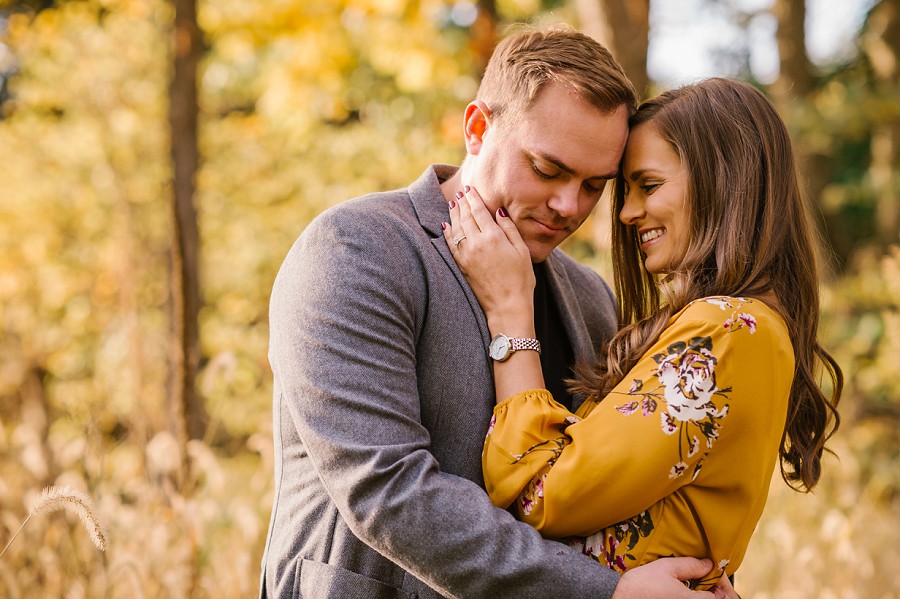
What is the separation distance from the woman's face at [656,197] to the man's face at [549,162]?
5 cm

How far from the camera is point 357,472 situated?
1.83 m

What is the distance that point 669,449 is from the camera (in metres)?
1.82

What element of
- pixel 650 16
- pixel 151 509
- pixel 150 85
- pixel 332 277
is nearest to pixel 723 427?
pixel 332 277

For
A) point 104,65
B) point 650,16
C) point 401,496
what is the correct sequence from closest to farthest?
point 401,496
point 650,16
point 104,65

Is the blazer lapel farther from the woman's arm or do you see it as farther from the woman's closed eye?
the woman's closed eye

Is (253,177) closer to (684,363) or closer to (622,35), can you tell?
(622,35)

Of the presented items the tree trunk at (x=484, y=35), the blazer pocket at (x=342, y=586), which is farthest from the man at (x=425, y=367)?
the tree trunk at (x=484, y=35)

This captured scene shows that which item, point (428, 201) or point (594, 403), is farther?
point (428, 201)

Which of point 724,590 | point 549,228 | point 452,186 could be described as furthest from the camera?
point 452,186

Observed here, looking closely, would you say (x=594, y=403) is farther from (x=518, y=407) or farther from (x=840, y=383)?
(x=840, y=383)

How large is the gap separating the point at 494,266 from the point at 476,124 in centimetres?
46

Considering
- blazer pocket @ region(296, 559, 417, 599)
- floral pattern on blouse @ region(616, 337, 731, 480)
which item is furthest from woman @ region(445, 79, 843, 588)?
blazer pocket @ region(296, 559, 417, 599)

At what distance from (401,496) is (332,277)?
1.64 feet

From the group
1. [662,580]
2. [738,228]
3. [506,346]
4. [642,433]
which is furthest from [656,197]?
[662,580]
